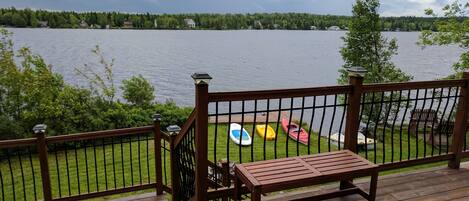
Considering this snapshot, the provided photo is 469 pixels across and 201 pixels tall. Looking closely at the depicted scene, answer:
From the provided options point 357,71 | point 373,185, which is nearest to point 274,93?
point 357,71

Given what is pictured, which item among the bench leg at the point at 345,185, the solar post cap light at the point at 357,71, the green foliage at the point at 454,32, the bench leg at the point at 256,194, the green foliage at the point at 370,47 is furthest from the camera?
the green foliage at the point at 370,47

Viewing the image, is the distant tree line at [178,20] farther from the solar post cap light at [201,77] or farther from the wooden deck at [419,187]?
the solar post cap light at [201,77]

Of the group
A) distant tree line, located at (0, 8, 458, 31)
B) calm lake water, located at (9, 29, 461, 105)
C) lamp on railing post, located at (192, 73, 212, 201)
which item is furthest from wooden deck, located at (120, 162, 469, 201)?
distant tree line, located at (0, 8, 458, 31)

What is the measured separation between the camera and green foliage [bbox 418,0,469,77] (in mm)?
11953

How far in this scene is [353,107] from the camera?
331cm

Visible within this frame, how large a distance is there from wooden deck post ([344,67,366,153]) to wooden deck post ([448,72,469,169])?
1.34 metres

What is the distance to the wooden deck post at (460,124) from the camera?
12.4 feet

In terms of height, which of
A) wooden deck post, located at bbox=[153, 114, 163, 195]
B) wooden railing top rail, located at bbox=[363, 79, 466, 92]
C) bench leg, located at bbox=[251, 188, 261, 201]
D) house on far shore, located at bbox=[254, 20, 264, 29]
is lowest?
wooden deck post, located at bbox=[153, 114, 163, 195]

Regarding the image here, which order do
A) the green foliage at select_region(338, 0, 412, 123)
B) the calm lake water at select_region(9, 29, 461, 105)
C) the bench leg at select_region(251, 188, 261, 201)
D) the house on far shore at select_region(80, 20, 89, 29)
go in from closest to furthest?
the bench leg at select_region(251, 188, 261, 201)
the green foliage at select_region(338, 0, 412, 123)
the calm lake water at select_region(9, 29, 461, 105)
the house on far shore at select_region(80, 20, 89, 29)

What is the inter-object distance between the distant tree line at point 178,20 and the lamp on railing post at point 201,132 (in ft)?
114

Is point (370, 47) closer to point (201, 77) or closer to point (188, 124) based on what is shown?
point (188, 124)

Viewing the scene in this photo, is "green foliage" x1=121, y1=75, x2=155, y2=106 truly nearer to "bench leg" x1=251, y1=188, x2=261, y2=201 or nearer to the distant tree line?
"bench leg" x1=251, y1=188, x2=261, y2=201

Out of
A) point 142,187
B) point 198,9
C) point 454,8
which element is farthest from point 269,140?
point 198,9

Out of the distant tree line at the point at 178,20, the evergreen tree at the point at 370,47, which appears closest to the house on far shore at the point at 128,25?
the distant tree line at the point at 178,20
